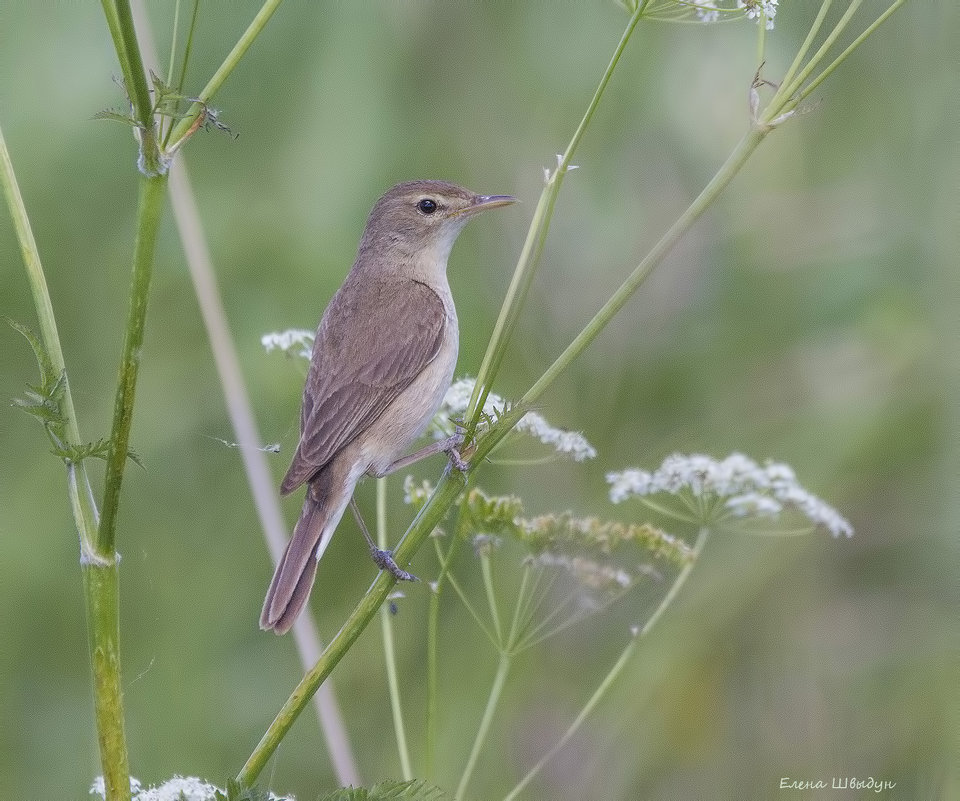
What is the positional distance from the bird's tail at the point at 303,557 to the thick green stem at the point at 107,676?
2.34 feet

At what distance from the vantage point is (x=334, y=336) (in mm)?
3572

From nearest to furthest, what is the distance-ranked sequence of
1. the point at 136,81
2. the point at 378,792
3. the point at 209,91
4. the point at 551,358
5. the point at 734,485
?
the point at 136,81
the point at 209,91
the point at 378,792
the point at 734,485
the point at 551,358

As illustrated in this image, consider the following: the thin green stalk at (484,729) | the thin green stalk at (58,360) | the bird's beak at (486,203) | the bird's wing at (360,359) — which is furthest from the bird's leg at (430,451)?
the thin green stalk at (58,360)

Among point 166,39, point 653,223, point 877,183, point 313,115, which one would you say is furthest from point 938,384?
point 166,39

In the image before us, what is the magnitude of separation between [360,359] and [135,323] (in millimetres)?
1784

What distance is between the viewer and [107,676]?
5.84 ft

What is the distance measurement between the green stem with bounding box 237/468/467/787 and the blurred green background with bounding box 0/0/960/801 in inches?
62.7

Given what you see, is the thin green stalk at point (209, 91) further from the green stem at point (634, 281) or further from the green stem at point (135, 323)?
the green stem at point (634, 281)

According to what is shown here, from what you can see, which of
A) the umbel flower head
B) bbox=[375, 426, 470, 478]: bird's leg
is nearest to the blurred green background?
bbox=[375, 426, 470, 478]: bird's leg

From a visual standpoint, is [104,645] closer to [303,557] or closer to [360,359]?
[303,557]

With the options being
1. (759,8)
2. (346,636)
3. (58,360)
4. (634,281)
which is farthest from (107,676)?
(759,8)

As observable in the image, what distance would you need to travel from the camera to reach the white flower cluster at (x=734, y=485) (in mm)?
3174

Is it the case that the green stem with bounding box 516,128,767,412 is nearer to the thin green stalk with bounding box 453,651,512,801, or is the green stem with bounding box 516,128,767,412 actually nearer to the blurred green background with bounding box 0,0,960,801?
the thin green stalk with bounding box 453,651,512,801

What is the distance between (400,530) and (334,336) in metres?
1.14
